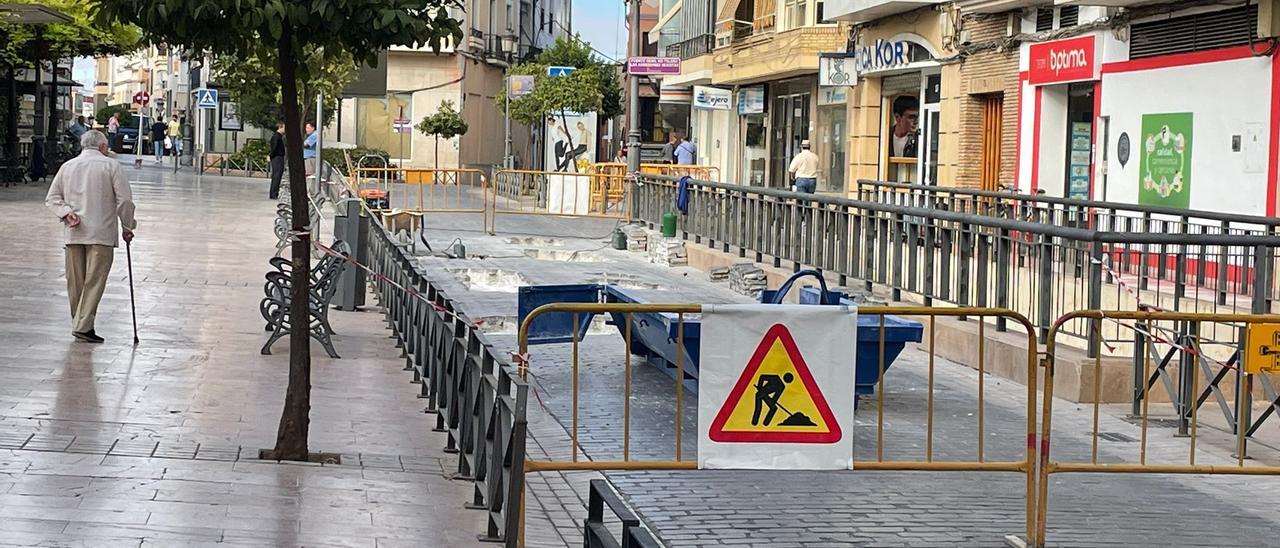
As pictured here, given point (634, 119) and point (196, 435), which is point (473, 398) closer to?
point (196, 435)

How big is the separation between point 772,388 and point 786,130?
35.1 meters

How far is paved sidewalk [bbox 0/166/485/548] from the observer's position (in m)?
7.05

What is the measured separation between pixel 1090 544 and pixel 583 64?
61242 millimetres

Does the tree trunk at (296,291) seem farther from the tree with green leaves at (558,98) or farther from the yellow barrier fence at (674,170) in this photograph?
the tree with green leaves at (558,98)

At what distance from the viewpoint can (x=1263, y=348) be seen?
830 cm

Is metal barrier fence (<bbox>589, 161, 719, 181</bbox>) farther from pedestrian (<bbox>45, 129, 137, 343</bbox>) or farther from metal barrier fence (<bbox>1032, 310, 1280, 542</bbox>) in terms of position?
metal barrier fence (<bbox>1032, 310, 1280, 542</bbox>)

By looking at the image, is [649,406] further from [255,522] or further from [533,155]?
[533,155]

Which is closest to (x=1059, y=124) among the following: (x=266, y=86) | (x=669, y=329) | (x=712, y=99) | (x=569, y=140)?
(x=669, y=329)

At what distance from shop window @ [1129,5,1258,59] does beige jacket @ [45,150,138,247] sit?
A: 41.1 ft

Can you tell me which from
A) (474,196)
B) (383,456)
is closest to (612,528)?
(383,456)

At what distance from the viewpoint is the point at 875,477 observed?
9094 mm

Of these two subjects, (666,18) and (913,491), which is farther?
(666,18)

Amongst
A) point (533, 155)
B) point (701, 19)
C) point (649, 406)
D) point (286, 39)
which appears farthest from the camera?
point (533, 155)

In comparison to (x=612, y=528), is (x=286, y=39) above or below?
above
